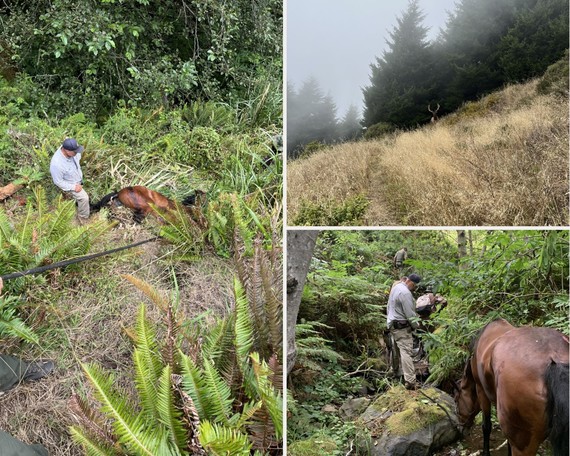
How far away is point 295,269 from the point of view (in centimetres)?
203

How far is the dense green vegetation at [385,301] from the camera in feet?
5.58

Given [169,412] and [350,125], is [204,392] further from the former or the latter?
[350,125]

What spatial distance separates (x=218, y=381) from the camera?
11.6 ft

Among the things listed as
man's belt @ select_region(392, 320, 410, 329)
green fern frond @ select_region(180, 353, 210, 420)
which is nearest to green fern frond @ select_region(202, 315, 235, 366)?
green fern frond @ select_region(180, 353, 210, 420)

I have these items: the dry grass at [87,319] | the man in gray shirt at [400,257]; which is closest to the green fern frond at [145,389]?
the dry grass at [87,319]

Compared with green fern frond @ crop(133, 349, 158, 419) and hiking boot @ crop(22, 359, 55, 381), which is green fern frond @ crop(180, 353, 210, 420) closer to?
green fern frond @ crop(133, 349, 158, 419)

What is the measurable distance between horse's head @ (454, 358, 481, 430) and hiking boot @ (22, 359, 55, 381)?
3.65m

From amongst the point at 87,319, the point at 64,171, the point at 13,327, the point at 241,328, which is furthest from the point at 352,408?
the point at 64,171

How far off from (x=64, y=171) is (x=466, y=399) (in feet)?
21.0

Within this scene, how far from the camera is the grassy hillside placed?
1902mm

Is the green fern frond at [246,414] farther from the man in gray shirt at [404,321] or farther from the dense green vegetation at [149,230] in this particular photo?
the man in gray shirt at [404,321]

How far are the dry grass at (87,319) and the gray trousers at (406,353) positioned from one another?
2.94m

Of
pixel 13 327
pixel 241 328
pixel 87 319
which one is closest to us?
pixel 241 328

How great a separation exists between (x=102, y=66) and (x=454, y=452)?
31.9 ft
